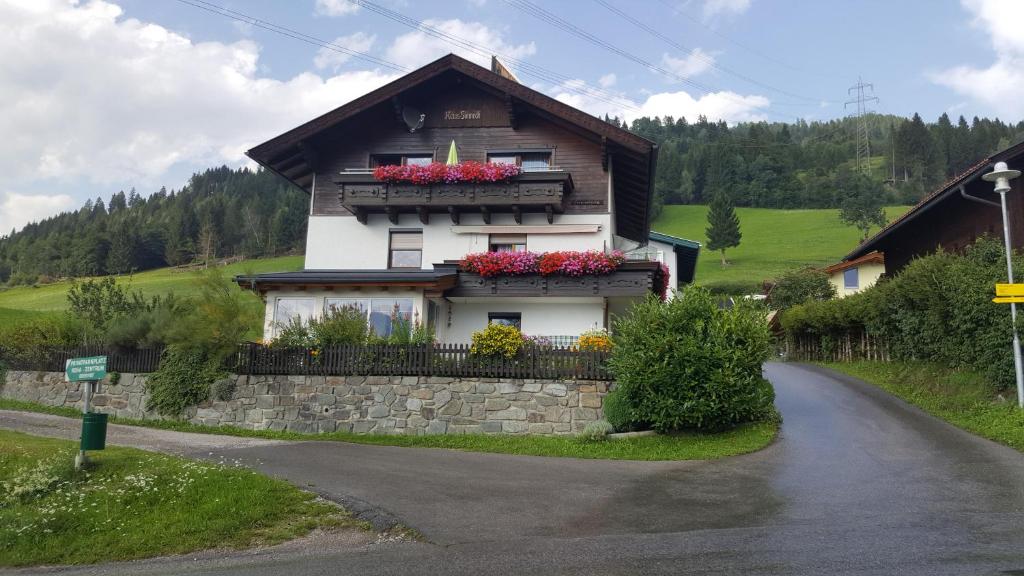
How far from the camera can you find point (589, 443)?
1398 centimetres

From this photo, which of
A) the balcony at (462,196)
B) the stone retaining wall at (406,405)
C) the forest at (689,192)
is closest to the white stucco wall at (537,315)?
the balcony at (462,196)

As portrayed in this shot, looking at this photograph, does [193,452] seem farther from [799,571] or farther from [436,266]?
[799,571]

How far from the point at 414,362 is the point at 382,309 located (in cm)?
354

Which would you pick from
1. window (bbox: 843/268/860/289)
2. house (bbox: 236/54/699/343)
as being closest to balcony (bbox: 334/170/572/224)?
house (bbox: 236/54/699/343)

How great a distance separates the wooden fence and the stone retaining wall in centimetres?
17

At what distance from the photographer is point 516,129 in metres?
23.0

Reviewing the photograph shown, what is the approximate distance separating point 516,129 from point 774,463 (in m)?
14.8

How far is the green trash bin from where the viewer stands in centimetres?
1016

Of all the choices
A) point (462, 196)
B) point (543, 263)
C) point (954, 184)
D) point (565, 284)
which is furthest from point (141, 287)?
point (954, 184)

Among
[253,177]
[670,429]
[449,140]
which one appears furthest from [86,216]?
[670,429]

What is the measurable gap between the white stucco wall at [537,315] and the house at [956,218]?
1024 cm

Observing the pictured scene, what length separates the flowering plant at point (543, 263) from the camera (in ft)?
64.2

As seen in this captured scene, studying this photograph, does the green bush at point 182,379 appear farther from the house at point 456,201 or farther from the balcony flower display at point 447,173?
the balcony flower display at point 447,173

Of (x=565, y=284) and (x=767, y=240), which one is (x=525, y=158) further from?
(x=767, y=240)
